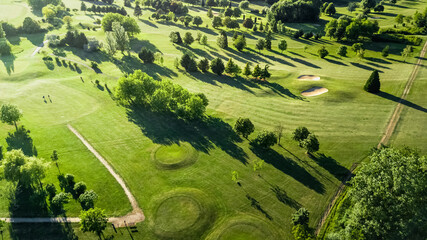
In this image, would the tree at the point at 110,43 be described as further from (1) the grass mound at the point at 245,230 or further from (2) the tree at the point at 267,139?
(1) the grass mound at the point at 245,230

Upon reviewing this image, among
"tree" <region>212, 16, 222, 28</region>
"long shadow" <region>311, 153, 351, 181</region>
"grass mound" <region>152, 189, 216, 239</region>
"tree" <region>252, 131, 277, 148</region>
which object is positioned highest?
"tree" <region>212, 16, 222, 28</region>

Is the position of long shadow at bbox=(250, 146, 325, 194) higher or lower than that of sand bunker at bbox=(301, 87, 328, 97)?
lower

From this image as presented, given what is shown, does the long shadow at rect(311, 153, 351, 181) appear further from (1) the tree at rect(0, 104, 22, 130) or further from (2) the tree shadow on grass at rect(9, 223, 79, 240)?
(1) the tree at rect(0, 104, 22, 130)

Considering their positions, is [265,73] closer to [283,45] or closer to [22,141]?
[283,45]

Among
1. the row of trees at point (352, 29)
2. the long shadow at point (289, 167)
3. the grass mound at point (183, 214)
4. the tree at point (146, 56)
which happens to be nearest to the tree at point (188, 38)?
the tree at point (146, 56)

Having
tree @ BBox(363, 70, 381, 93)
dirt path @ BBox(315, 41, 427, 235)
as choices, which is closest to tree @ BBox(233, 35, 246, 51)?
tree @ BBox(363, 70, 381, 93)

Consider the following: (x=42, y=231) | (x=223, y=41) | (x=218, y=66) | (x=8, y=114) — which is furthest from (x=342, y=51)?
(x=8, y=114)
